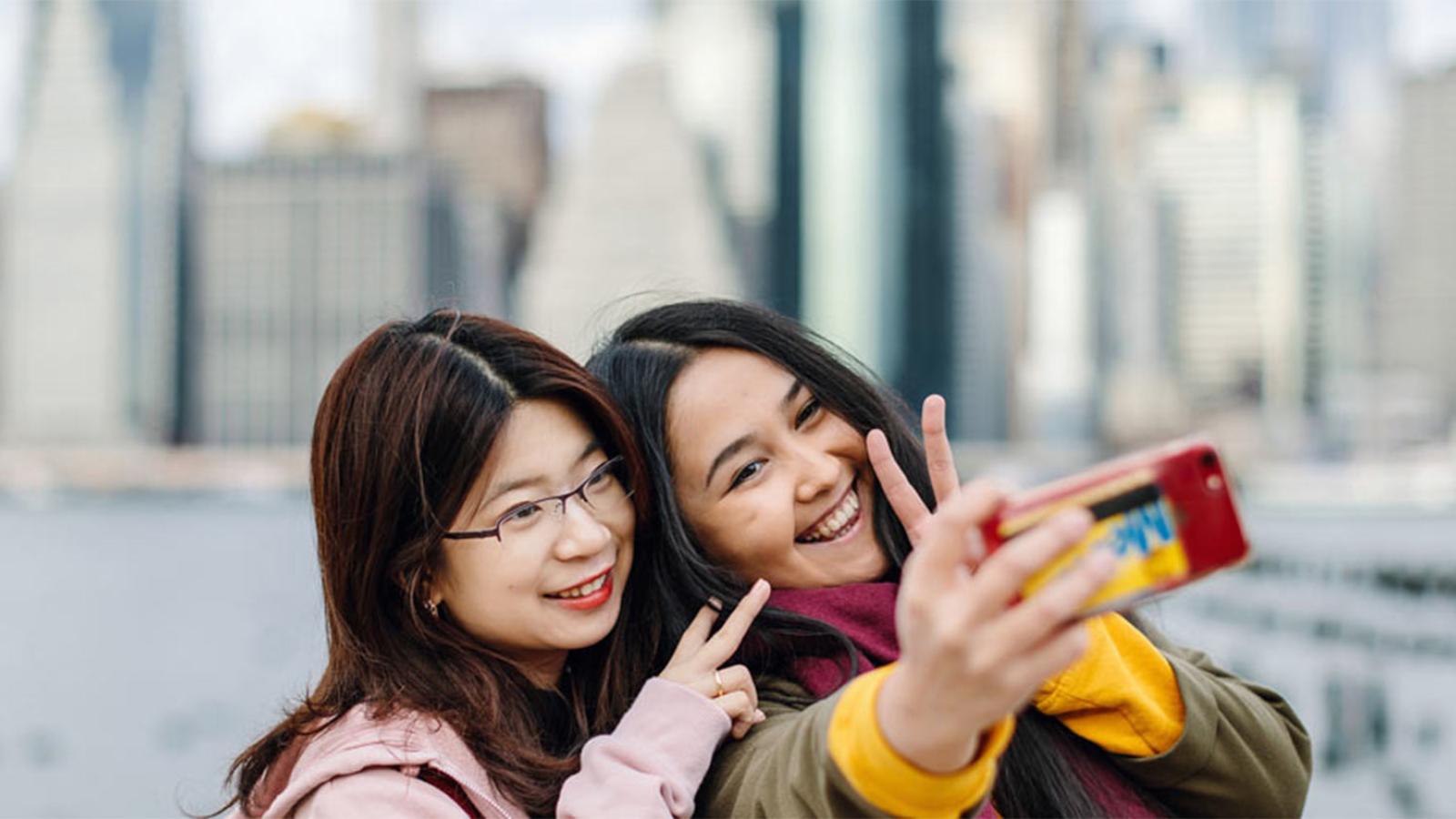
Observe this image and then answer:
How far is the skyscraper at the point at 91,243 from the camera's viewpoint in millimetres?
97125

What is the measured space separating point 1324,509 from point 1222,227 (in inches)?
1767

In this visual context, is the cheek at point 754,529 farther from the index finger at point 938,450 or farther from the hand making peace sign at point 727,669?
the index finger at point 938,450

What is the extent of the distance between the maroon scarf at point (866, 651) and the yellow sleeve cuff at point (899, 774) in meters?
0.78

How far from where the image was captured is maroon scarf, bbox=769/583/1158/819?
2285 mm

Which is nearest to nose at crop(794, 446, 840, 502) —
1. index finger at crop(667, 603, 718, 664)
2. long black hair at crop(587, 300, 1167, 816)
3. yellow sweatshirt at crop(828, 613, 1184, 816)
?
long black hair at crop(587, 300, 1167, 816)

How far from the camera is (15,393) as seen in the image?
98250 mm

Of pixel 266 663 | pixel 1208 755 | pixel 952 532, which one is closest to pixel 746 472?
pixel 1208 755

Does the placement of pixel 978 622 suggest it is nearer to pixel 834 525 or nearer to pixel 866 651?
pixel 866 651

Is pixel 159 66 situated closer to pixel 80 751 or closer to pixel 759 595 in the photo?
pixel 80 751

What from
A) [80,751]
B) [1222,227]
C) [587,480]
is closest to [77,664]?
[80,751]

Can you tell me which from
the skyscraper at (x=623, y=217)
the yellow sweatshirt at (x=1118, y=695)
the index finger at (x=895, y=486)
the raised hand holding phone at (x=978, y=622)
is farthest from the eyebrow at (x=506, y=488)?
the skyscraper at (x=623, y=217)

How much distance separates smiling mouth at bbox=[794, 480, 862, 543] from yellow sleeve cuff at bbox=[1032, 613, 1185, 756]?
0.41 metres

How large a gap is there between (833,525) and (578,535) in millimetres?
423

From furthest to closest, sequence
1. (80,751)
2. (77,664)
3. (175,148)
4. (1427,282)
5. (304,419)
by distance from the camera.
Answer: (1427,282) < (175,148) < (304,419) < (77,664) < (80,751)
